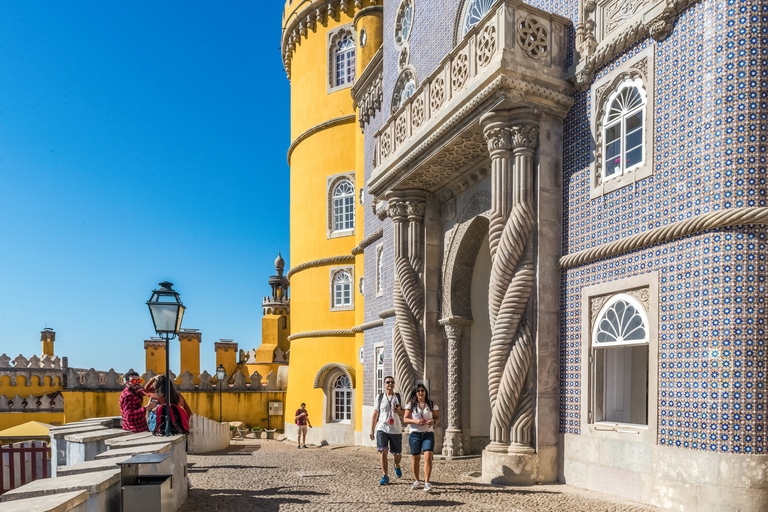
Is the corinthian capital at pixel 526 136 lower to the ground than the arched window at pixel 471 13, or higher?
lower

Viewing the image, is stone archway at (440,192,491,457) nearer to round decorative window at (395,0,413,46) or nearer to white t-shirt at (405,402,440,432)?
white t-shirt at (405,402,440,432)

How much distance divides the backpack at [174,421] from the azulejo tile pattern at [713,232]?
6.15m

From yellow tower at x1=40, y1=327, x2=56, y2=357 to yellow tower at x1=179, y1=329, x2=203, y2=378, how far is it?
30.4 ft

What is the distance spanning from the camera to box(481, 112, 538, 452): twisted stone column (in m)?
9.57

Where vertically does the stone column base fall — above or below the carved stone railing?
below

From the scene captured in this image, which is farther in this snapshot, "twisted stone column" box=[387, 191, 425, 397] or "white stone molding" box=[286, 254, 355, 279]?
"white stone molding" box=[286, 254, 355, 279]

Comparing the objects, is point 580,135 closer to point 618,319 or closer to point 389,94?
point 618,319

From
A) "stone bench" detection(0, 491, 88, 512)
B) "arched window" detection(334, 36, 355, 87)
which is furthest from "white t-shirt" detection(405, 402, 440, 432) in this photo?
"arched window" detection(334, 36, 355, 87)

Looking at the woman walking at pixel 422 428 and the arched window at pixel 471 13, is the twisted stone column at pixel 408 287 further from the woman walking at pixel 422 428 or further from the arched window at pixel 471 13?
the woman walking at pixel 422 428

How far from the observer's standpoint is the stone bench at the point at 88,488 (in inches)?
191

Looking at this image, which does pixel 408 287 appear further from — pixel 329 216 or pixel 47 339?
pixel 47 339

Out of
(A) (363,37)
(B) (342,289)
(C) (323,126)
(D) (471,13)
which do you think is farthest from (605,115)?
(C) (323,126)

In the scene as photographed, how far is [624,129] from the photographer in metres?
8.83

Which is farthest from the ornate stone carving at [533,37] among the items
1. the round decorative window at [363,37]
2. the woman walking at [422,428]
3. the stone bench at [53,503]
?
the round decorative window at [363,37]
